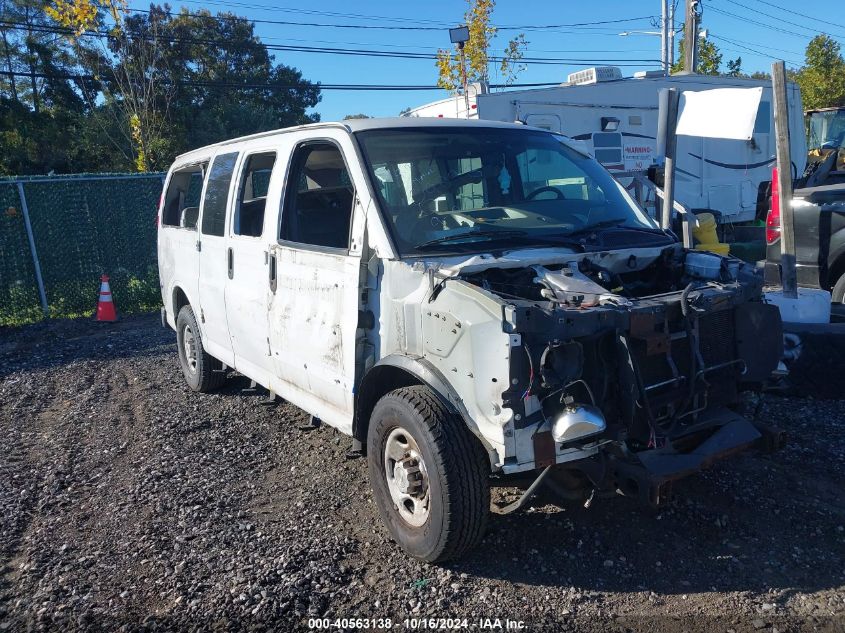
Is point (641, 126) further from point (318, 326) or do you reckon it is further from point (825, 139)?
point (318, 326)

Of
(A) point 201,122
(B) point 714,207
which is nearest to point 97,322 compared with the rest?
(B) point 714,207

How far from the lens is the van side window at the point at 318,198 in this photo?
462cm

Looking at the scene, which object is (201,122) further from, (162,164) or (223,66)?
(162,164)

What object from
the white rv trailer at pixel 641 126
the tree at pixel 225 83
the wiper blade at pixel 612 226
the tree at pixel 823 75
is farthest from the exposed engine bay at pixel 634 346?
the tree at pixel 823 75

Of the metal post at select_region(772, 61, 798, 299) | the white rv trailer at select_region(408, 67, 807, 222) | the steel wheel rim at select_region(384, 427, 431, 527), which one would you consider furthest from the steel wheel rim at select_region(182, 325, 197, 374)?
the white rv trailer at select_region(408, 67, 807, 222)

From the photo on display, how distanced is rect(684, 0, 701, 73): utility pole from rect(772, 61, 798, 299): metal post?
13563 mm

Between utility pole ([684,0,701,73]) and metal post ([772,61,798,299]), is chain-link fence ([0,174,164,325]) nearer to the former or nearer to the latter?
metal post ([772,61,798,299])

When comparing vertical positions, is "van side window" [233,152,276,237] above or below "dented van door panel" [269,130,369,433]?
above

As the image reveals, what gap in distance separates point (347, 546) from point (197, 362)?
3351 millimetres

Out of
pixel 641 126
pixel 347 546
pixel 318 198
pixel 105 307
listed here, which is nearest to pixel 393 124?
pixel 318 198

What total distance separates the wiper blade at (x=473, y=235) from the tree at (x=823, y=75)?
29950 millimetres

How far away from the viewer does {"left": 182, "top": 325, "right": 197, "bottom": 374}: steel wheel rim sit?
670 cm

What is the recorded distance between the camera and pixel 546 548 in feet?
12.1

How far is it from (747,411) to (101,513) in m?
3.89
